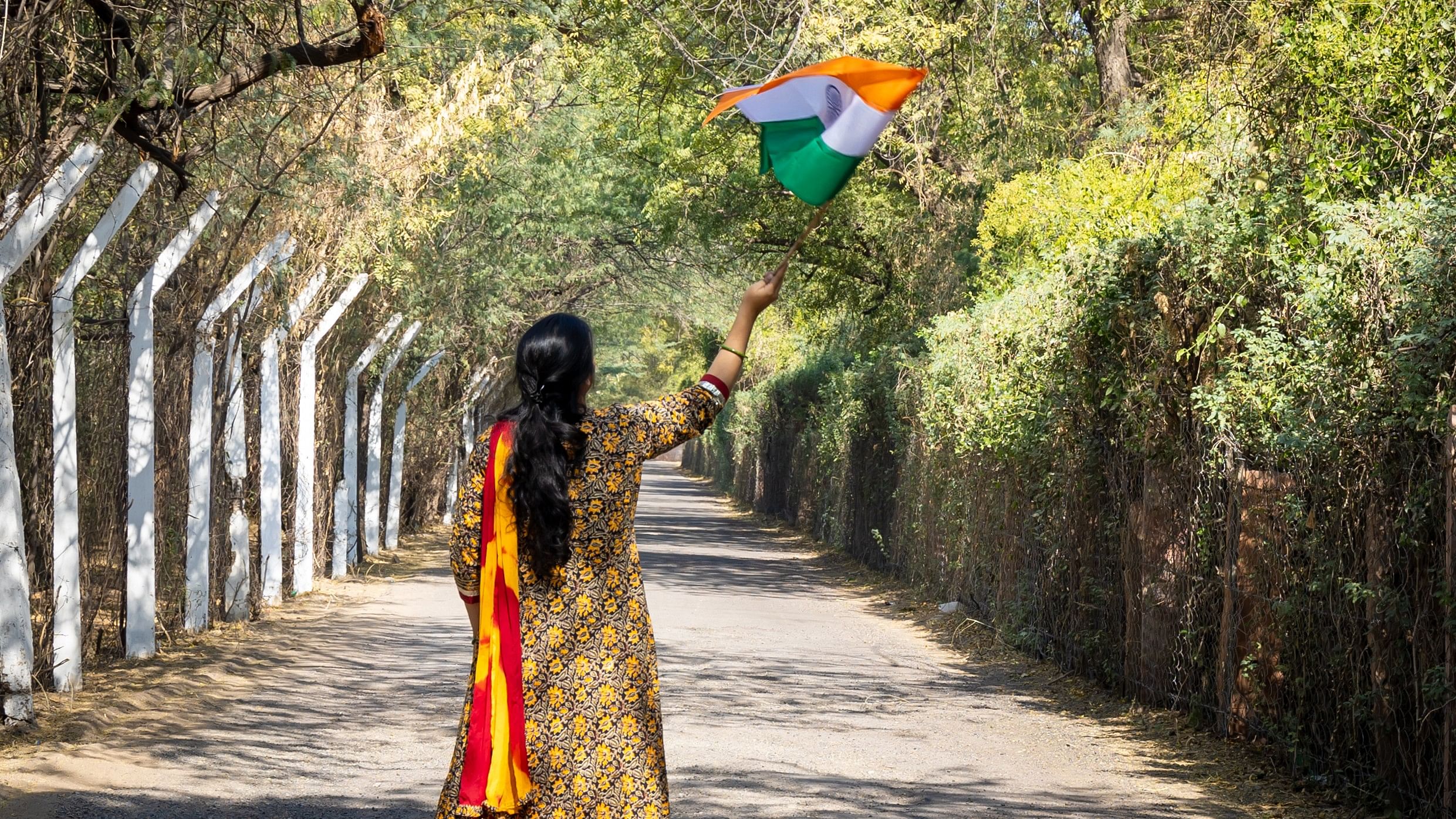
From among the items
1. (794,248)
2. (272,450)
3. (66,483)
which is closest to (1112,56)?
(272,450)

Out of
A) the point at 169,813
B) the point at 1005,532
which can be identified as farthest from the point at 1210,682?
the point at 169,813

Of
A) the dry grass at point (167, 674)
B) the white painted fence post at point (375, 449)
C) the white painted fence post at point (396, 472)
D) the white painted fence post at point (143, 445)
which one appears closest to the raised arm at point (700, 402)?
the dry grass at point (167, 674)

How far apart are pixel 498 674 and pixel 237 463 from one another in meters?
9.53

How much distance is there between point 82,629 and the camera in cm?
1034

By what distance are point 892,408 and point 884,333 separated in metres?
6.12

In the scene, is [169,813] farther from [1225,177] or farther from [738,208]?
[738,208]

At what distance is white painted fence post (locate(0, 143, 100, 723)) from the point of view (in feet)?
26.4

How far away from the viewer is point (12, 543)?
805 centimetres

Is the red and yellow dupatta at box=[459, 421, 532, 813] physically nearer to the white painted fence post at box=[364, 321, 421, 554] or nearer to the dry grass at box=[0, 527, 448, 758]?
the dry grass at box=[0, 527, 448, 758]

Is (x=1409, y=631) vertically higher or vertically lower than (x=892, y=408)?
lower

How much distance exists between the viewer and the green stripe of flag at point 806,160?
481cm

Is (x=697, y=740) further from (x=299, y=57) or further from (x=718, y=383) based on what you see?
(x=718, y=383)

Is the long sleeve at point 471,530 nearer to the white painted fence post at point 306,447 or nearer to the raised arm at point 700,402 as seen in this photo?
the raised arm at point 700,402

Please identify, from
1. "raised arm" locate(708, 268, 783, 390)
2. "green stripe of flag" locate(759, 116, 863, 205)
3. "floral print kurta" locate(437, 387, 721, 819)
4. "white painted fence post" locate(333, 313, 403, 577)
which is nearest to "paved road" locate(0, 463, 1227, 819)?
"floral print kurta" locate(437, 387, 721, 819)
